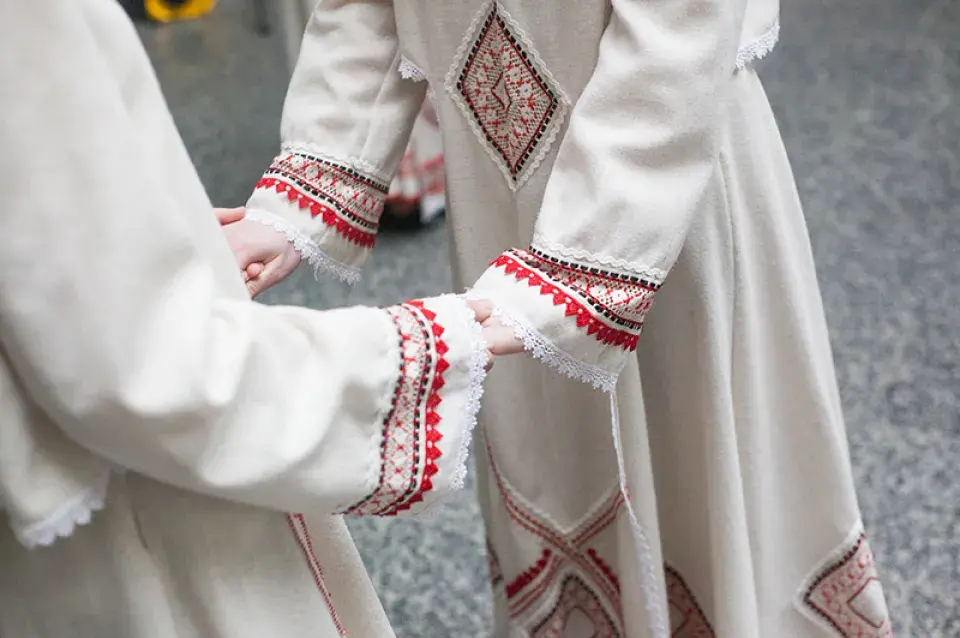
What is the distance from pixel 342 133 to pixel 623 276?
0.98ft

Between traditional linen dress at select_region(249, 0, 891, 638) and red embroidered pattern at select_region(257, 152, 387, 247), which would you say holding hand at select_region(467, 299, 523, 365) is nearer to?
traditional linen dress at select_region(249, 0, 891, 638)

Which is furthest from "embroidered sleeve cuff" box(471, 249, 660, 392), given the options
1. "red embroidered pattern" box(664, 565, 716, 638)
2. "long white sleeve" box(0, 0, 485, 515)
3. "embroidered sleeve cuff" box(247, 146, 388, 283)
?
"red embroidered pattern" box(664, 565, 716, 638)

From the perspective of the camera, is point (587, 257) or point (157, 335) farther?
point (587, 257)

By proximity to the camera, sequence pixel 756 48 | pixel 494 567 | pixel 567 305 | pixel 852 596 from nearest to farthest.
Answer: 1. pixel 567 305
2. pixel 756 48
3. pixel 852 596
4. pixel 494 567

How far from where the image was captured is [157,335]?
468 mm

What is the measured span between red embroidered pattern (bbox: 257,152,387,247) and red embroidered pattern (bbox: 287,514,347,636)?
11.4 inches

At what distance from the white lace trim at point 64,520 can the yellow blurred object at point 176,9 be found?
3.49 m

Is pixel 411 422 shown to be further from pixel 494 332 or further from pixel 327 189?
pixel 327 189

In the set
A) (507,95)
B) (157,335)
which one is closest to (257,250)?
(507,95)

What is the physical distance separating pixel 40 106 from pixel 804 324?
642 mm

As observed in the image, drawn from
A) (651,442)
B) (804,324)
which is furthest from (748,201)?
(651,442)

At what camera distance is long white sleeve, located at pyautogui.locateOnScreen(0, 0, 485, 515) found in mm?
434

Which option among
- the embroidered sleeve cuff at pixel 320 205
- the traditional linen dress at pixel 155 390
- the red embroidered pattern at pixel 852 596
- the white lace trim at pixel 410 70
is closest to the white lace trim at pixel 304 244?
the embroidered sleeve cuff at pixel 320 205

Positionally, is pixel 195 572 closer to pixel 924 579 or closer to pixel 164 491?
pixel 164 491
